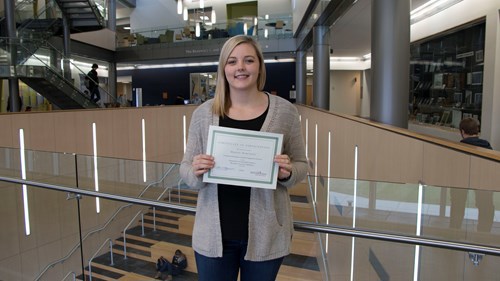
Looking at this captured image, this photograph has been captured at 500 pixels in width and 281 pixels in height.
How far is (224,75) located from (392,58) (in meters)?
3.87

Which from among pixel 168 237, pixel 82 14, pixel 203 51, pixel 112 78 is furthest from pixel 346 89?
pixel 168 237

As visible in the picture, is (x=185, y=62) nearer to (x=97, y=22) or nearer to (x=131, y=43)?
(x=131, y=43)

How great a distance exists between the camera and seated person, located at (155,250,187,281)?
2.47m

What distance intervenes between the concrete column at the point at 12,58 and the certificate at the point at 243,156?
1076 centimetres

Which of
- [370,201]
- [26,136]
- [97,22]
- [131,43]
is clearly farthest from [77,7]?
[370,201]

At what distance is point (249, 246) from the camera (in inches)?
57.1

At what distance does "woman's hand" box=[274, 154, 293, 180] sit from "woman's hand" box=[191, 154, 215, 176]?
0.23 meters

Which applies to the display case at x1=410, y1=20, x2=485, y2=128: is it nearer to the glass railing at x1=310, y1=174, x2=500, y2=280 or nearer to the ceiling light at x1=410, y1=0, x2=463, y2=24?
the ceiling light at x1=410, y1=0, x2=463, y2=24

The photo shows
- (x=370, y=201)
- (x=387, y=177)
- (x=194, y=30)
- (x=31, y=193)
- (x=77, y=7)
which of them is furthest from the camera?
(x=194, y=30)

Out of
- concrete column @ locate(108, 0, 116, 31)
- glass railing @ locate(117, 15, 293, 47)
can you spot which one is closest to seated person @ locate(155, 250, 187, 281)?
glass railing @ locate(117, 15, 293, 47)

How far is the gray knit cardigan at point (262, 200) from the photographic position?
1.45m

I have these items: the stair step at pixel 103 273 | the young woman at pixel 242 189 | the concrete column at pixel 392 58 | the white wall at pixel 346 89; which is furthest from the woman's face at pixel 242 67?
the white wall at pixel 346 89

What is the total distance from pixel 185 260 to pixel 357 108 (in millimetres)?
21406

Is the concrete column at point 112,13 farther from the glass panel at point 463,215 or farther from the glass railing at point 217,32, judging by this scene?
the glass panel at point 463,215
